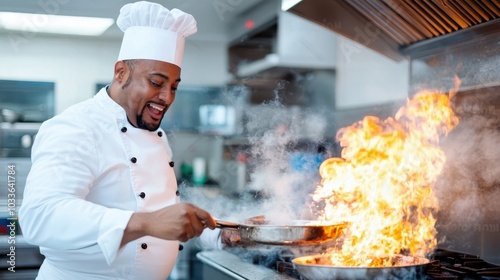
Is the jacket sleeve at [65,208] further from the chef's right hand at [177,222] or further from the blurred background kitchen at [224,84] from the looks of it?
the blurred background kitchen at [224,84]

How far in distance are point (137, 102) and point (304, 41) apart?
3.67m

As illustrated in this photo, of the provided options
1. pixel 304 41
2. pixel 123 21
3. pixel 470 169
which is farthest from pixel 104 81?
pixel 470 169

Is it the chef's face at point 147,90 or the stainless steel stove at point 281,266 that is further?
the stainless steel stove at point 281,266

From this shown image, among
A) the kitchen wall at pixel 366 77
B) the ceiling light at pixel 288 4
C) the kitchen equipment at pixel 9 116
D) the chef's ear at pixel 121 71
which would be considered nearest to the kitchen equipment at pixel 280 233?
the chef's ear at pixel 121 71

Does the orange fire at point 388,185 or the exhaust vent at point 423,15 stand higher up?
the exhaust vent at point 423,15

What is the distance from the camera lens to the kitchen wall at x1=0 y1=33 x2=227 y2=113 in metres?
4.65

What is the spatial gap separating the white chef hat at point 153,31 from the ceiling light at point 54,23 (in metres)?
2.65

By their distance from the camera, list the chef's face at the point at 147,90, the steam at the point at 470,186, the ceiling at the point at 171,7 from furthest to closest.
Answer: the ceiling at the point at 171,7 < the steam at the point at 470,186 < the chef's face at the point at 147,90

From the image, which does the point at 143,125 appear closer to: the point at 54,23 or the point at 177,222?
the point at 177,222

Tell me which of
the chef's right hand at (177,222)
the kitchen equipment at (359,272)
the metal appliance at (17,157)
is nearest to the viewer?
the chef's right hand at (177,222)

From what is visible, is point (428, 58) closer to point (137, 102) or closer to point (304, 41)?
point (137, 102)

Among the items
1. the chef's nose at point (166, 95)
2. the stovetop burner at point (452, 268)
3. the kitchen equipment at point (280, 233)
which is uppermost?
the chef's nose at point (166, 95)

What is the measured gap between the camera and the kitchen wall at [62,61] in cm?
465

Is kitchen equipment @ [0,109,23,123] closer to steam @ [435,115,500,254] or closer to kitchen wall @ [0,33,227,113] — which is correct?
kitchen wall @ [0,33,227,113]
